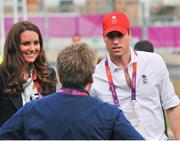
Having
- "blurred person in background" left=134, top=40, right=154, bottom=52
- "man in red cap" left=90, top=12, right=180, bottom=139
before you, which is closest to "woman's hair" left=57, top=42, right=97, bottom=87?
"man in red cap" left=90, top=12, right=180, bottom=139

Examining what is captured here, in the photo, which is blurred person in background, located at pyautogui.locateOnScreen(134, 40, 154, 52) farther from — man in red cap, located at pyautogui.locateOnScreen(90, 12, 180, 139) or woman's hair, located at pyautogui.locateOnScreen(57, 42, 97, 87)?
woman's hair, located at pyautogui.locateOnScreen(57, 42, 97, 87)

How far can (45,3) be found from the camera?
78.8ft

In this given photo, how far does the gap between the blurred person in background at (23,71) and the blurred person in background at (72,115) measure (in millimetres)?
1211

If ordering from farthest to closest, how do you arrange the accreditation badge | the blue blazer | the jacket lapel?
the jacket lapel, the accreditation badge, the blue blazer

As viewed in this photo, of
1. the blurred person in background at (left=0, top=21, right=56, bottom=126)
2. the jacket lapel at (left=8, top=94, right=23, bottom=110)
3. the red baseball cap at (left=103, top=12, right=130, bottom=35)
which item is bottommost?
the jacket lapel at (left=8, top=94, right=23, bottom=110)

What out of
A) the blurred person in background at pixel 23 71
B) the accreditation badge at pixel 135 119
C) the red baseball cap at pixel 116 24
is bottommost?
the accreditation badge at pixel 135 119

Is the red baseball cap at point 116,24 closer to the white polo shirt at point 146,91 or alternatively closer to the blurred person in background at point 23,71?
the white polo shirt at point 146,91

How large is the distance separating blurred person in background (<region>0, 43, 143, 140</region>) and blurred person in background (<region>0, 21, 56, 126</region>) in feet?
3.97

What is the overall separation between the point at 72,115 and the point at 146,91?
1.28m

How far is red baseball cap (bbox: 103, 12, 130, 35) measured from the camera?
4.72 meters

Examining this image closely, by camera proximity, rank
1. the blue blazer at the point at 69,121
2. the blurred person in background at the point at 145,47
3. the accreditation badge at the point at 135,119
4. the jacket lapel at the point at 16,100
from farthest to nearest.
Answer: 1. the blurred person in background at the point at 145,47
2. the jacket lapel at the point at 16,100
3. the accreditation badge at the point at 135,119
4. the blue blazer at the point at 69,121

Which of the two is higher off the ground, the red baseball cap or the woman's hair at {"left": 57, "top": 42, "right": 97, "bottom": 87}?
the red baseball cap

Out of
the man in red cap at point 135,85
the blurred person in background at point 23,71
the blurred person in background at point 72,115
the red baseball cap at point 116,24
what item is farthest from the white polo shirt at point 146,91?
the blurred person in background at point 72,115

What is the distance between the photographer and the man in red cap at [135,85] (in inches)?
179
